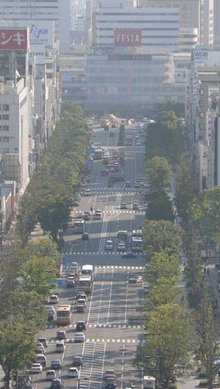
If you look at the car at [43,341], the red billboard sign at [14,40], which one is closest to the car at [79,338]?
the car at [43,341]

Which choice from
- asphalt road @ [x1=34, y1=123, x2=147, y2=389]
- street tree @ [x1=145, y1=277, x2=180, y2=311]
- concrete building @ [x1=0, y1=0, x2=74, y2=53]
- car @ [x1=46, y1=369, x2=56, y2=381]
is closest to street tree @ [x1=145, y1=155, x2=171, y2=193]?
asphalt road @ [x1=34, y1=123, x2=147, y2=389]

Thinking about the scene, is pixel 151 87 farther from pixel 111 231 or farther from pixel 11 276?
pixel 11 276

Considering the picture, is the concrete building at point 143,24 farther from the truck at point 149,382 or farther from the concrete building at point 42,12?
the truck at point 149,382

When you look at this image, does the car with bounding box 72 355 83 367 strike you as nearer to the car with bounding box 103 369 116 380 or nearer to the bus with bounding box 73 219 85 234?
the car with bounding box 103 369 116 380

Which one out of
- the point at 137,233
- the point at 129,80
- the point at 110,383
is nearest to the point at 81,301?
the point at 110,383

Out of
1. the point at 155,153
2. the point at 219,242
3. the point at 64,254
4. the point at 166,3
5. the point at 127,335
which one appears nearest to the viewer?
the point at 127,335

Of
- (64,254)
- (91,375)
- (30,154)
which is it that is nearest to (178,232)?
(64,254)

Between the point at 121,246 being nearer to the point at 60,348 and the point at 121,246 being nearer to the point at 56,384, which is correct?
the point at 60,348

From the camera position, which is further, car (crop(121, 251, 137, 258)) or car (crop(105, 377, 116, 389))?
car (crop(121, 251, 137, 258))
